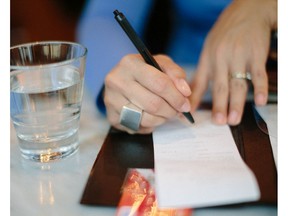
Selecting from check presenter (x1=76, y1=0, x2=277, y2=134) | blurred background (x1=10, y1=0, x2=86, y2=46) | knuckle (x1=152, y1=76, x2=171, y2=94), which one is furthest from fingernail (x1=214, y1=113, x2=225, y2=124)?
blurred background (x1=10, y1=0, x2=86, y2=46)

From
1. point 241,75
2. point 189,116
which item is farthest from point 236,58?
point 189,116

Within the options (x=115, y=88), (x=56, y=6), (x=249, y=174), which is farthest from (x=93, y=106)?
(x=56, y=6)

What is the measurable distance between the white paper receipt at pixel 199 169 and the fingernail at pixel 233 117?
0.05ft

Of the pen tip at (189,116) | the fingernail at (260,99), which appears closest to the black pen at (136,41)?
the pen tip at (189,116)

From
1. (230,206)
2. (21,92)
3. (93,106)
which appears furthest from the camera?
(93,106)

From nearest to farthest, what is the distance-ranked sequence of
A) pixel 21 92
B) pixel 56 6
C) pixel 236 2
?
pixel 21 92, pixel 236 2, pixel 56 6

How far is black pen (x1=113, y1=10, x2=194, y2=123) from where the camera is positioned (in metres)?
0.50

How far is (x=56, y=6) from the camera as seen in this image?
1885 mm

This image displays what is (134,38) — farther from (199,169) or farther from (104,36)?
(104,36)

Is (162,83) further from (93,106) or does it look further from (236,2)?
(236,2)

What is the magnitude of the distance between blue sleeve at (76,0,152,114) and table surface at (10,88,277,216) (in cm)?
16
